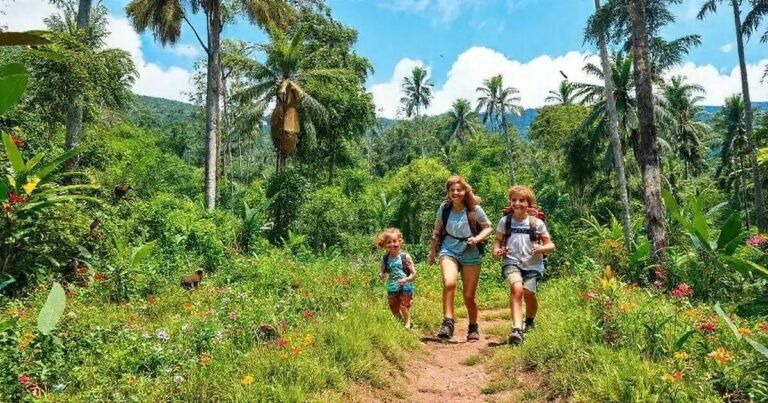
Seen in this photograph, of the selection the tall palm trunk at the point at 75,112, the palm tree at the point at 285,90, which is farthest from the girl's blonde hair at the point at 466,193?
the palm tree at the point at 285,90

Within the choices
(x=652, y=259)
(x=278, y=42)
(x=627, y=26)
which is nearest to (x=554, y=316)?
(x=652, y=259)

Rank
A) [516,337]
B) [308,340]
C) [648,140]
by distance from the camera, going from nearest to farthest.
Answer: [308,340] < [516,337] < [648,140]

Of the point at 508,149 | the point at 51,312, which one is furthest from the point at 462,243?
the point at 508,149

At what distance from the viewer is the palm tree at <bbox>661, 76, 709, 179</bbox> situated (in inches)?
1566

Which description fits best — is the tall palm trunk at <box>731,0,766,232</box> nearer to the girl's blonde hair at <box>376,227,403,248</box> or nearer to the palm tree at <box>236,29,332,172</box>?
the palm tree at <box>236,29,332,172</box>

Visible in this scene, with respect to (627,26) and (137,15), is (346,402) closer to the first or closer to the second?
(627,26)

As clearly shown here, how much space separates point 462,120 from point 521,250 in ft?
169

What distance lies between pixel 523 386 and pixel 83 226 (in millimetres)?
6644

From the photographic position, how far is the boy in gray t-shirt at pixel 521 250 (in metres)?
5.09

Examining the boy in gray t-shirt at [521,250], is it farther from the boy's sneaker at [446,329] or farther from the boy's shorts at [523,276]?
the boy's sneaker at [446,329]

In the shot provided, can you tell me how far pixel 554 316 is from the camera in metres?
5.08

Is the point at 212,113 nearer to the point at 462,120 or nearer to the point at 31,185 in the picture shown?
the point at 31,185

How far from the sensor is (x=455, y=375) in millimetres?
4641

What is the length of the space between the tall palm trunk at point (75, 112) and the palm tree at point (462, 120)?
45800 mm
